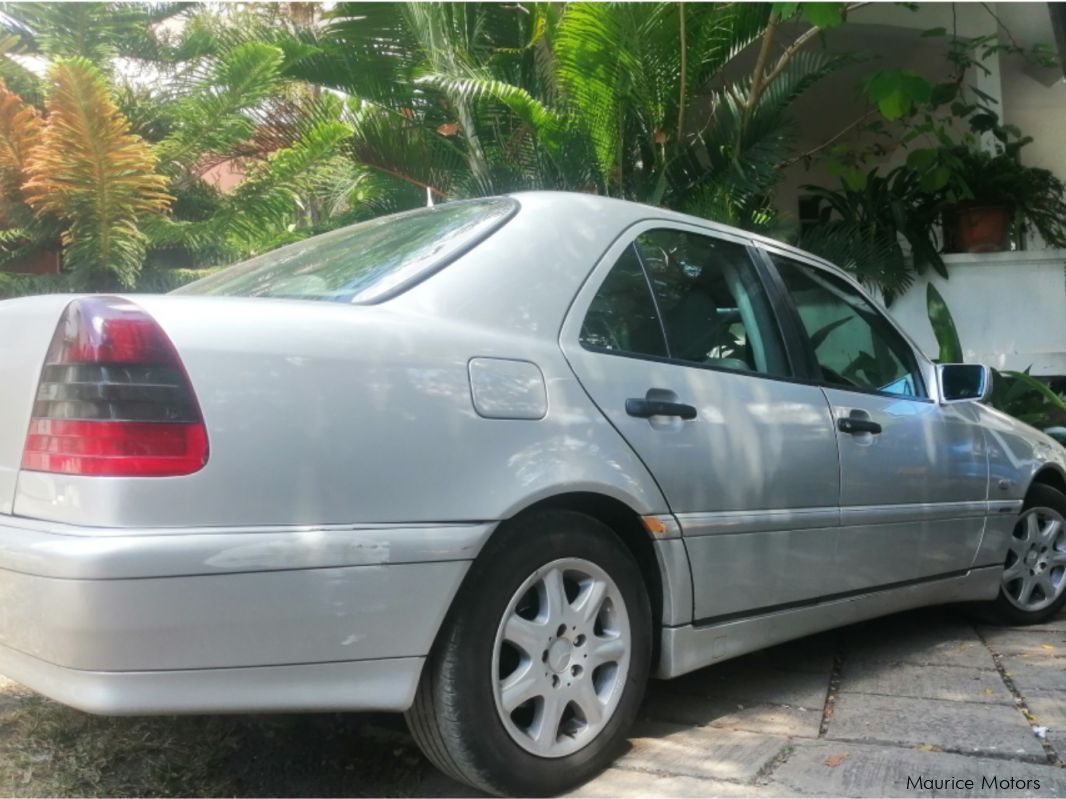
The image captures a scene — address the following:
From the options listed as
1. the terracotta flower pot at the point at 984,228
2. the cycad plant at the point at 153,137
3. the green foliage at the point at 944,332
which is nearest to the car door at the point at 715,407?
the green foliage at the point at 944,332

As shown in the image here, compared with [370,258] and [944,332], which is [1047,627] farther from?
[370,258]

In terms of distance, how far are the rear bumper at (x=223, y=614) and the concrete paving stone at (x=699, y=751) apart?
959 millimetres

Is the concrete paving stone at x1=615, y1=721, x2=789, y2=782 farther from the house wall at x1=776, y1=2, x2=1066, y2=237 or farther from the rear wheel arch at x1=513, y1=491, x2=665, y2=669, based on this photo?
the house wall at x1=776, y1=2, x2=1066, y2=237

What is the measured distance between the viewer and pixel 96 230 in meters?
6.98

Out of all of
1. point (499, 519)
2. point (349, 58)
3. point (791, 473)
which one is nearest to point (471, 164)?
point (349, 58)

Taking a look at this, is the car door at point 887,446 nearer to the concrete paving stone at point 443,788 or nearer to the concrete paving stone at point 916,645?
the concrete paving stone at point 916,645

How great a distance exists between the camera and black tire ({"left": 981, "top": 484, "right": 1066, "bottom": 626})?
457 cm

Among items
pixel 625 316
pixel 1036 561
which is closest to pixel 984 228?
pixel 1036 561

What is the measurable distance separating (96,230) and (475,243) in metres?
5.22

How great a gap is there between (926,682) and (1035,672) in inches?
19.2

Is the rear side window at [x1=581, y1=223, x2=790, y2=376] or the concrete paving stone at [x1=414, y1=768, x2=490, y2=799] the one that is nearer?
the concrete paving stone at [x1=414, y1=768, x2=490, y2=799]

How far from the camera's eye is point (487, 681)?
93.4 inches

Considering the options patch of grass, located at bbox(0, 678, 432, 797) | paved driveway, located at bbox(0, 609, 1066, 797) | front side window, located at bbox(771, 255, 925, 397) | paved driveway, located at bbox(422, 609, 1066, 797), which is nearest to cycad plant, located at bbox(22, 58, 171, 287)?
paved driveway, located at bbox(0, 609, 1066, 797)

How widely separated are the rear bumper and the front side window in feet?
6.47
